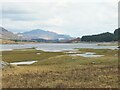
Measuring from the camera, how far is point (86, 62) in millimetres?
57219

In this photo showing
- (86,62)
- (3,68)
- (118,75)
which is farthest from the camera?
(86,62)

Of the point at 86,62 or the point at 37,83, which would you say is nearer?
the point at 37,83

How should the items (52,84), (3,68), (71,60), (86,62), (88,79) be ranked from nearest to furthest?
(52,84), (88,79), (3,68), (86,62), (71,60)

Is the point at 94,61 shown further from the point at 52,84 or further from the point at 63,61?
the point at 52,84

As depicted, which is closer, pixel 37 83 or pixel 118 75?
pixel 37 83

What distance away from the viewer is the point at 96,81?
3134 cm

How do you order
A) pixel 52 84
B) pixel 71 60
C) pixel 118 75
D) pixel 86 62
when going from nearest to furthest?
pixel 52 84 → pixel 118 75 → pixel 86 62 → pixel 71 60

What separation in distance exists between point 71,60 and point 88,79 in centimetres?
2955

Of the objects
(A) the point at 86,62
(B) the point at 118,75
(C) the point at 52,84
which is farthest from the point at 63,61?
(C) the point at 52,84

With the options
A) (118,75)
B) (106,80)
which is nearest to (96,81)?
(106,80)

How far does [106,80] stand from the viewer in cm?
3186

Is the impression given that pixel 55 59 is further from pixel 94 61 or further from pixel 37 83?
pixel 37 83

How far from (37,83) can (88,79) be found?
19.5ft

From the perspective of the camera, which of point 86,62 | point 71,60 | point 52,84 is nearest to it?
point 52,84
